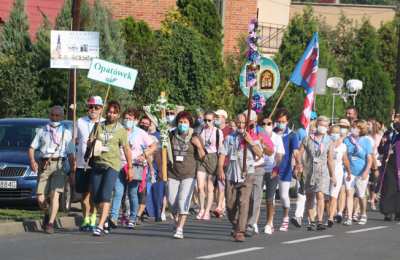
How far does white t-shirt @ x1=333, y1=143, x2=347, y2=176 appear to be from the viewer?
66.5ft

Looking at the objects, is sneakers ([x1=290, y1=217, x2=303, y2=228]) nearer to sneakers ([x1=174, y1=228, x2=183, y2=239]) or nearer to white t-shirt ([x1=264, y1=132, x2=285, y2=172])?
white t-shirt ([x1=264, y1=132, x2=285, y2=172])

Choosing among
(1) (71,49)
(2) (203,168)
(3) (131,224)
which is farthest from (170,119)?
(3) (131,224)

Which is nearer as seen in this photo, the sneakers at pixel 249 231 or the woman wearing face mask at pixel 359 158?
the sneakers at pixel 249 231

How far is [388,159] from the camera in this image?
2345 cm

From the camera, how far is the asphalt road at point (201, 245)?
15.0 metres

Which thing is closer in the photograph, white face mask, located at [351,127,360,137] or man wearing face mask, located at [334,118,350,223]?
man wearing face mask, located at [334,118,350,223]

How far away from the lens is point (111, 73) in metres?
19.5

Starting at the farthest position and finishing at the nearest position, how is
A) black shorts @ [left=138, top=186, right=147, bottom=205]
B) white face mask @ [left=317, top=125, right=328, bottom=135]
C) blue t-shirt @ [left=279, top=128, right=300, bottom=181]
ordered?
1. black shorts @ [left=138, top=186, right=147, bottom=205]
2. white face mask @ [left=317, top=125, right=328, bottom=135]
3. blue t-shirt @ [left=279, top=128, right=300, bottom=181]

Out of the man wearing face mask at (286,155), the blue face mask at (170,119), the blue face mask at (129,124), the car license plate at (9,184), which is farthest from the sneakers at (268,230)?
the car license plate at (9,184)

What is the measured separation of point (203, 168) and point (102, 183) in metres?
4.70

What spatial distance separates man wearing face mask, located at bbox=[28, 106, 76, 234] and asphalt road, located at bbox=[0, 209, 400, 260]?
19.9 inches

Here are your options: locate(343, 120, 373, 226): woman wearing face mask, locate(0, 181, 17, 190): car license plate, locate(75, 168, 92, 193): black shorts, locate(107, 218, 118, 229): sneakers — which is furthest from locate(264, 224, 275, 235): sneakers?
locate(0, 181, 17, 190): car license plate

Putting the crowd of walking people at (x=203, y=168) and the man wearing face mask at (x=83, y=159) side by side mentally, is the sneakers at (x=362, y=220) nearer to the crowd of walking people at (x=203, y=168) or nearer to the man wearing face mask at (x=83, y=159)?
the crowd of walking people at (x=203, y=168)

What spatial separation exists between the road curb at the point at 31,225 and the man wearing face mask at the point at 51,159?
343 millimetres
